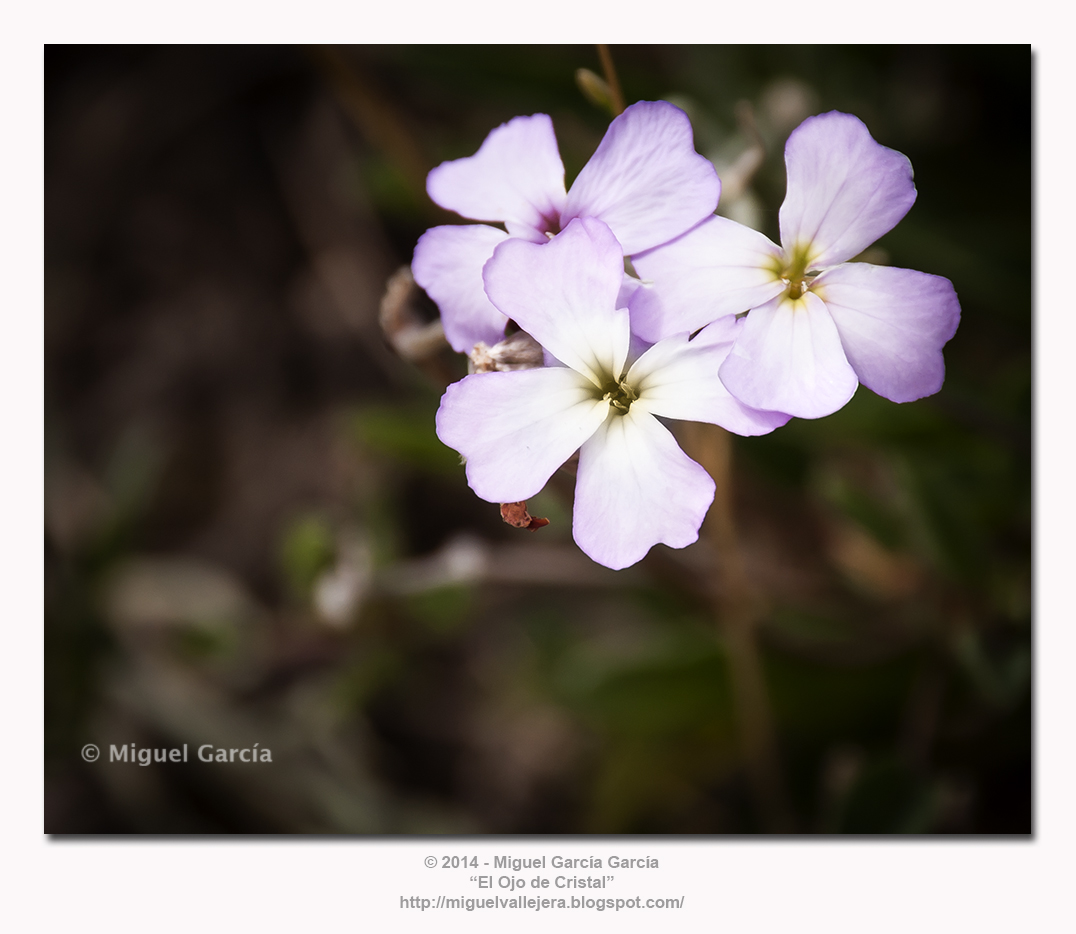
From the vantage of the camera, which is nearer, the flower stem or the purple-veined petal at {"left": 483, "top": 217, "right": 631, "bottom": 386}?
the purple-veined petal at {"left": 483, "top": 217, "right": 631, "bottom": 386}

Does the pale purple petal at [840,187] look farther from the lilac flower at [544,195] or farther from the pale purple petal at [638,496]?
the pale purple petal at [638,496]

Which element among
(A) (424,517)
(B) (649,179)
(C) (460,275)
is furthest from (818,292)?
(A) (424,517)

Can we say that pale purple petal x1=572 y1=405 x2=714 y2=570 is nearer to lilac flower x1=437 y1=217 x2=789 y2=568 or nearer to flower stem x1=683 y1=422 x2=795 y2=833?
lilac flower x1=437 y1=217 x2=789 y2=568

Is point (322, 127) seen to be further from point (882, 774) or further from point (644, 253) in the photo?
point (882, 774)

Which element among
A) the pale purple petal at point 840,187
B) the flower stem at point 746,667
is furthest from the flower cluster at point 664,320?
the flower stem at point 746,667

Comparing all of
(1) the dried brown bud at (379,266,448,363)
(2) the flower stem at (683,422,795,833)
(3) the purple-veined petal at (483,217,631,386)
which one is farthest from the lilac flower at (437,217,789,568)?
(2) the flower stem at (683,422,795,833)
